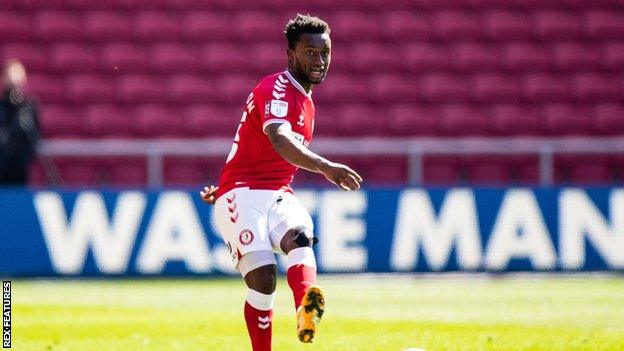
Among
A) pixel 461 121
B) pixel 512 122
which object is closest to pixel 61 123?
pixel 461 121

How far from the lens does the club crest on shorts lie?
609 centimetres

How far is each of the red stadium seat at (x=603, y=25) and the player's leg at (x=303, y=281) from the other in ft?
40.0

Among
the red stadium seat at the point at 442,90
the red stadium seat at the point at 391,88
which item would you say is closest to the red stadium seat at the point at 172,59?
the red stadium seat at the point at 391,88

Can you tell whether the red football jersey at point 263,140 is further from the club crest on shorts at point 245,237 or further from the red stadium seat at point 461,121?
the red stadium seat at point 461,121

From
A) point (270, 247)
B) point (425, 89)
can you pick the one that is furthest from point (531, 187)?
point (270, 247)

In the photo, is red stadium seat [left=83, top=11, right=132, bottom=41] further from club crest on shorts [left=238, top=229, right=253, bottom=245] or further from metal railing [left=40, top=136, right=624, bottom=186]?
club crest on shorts [left=238, top=229, right=253, bottom=245]

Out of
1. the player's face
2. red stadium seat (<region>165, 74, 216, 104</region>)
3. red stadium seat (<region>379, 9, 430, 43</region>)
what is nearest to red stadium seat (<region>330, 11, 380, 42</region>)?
red stadium seat (<region>379, 9, 430, 43</region>)

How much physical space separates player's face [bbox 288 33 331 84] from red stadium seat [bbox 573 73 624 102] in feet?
36.6

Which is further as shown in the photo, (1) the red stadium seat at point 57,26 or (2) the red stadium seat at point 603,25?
(2) the red stadium seat at point 603,25

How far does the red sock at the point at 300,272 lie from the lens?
226 inches

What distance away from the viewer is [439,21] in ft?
56.5

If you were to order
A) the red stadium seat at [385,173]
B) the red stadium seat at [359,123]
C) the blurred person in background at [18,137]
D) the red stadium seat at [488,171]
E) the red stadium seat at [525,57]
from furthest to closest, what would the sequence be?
the red stadium seat at [525,57] < the red stadium seat at [359,123] < the red stadium seat at [488,171] < the red stadium seat at [385,173] < the blurred person in background at [18,137]

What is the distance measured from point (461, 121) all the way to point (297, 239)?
1058 centimetres

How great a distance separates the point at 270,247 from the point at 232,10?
11400 mm
